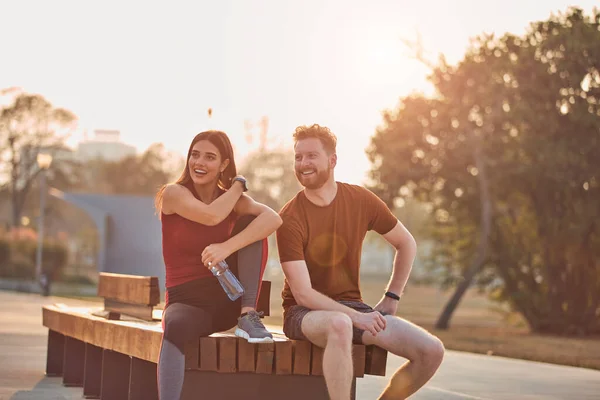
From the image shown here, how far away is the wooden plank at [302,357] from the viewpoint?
23.0 feet

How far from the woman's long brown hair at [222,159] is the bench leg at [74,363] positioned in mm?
3212

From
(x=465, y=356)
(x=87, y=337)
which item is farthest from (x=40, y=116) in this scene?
(x=87, y=337)

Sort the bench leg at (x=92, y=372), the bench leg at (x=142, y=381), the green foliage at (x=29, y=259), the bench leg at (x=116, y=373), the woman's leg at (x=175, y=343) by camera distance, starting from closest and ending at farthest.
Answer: the woman's leg at (x=175, y=343)
the bench leg at (x=142, y=381)
the bench leg at (x=116, y=373)
the bench leg at (x=92, y=372)
the green foliage at (x=29, y=259)

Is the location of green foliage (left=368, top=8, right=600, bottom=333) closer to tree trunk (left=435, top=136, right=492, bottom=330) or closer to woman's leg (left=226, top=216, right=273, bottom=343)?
tree trunk (left=435, top=136, right=492, bottom=330)

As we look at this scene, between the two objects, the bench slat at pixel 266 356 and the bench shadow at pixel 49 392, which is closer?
the bench slat at pixel 266 356

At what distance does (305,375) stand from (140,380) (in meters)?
1.31

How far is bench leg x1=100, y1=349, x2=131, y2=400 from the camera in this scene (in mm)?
8922

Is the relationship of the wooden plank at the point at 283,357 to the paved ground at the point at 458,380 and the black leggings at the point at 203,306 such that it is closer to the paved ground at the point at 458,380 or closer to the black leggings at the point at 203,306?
the black leggings at the point at 203,306

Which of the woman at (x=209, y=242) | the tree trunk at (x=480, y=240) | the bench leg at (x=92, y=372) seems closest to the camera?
the woman at (x=209, y=242)

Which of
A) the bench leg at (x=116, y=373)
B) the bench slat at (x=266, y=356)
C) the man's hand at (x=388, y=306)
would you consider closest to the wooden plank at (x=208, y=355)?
the bench slat at (x=266, y=356)

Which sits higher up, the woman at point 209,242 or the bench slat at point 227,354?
the woman at point 209,242

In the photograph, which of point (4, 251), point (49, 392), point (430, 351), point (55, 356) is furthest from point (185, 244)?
point (4, 251)

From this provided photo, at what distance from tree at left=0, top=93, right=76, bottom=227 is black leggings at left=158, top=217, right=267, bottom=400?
7429 centimetres

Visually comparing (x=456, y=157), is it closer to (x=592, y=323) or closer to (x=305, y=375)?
(x=592, y=323)
